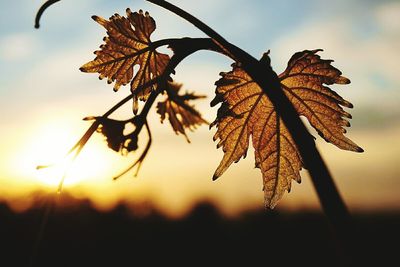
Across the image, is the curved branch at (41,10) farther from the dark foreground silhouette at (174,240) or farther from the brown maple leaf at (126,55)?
the dark foreground silhouette at (174,240)

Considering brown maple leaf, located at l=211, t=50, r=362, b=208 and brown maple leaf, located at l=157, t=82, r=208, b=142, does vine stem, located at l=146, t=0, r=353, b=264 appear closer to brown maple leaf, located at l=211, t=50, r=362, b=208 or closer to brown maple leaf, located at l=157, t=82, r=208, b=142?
brown maple leaf, located at l=211, t=50, r=362, b=208

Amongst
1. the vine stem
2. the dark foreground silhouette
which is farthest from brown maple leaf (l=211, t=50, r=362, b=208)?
the dark foreground silhouette

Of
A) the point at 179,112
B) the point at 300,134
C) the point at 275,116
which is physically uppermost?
the point at 179,112

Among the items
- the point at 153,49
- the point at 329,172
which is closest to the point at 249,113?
the point at 153,49

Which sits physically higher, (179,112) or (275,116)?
(179,112)

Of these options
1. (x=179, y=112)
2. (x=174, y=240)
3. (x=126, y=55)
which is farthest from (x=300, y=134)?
(x=174, y=240)

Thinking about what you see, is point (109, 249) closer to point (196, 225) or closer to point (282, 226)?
point (196, 225)

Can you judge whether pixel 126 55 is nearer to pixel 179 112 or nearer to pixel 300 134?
pixel 179 112
